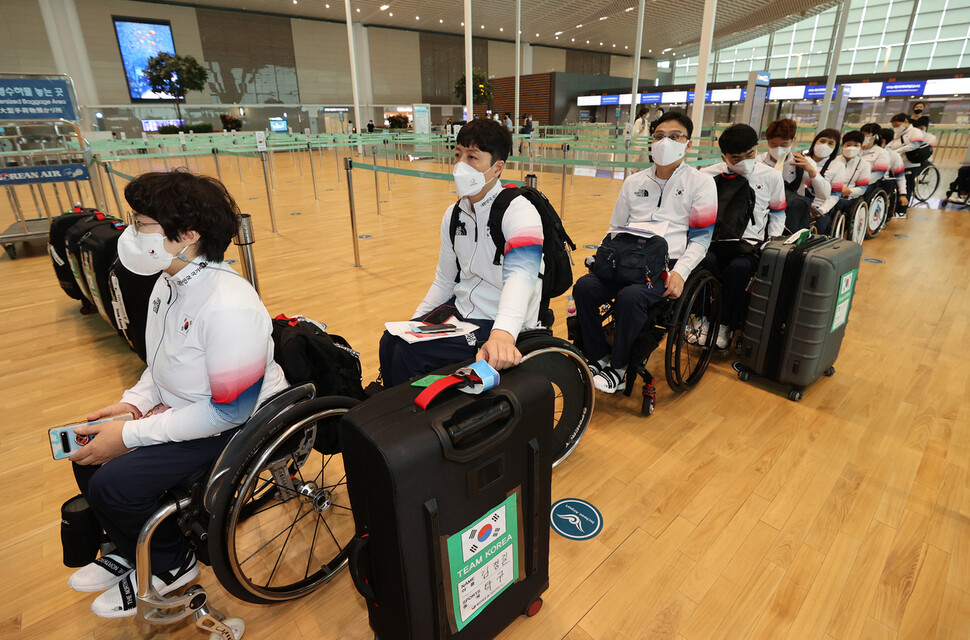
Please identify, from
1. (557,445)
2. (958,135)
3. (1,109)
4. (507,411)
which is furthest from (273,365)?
(958,135)

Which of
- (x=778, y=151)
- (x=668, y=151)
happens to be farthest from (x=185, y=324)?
(x=778, y=151)

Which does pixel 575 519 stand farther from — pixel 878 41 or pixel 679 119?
pixel 878 41

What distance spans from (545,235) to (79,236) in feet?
9.51

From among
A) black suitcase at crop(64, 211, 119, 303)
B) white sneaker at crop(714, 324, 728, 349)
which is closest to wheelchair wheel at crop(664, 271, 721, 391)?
white sneaker at crop(714, 324, 728, 349)

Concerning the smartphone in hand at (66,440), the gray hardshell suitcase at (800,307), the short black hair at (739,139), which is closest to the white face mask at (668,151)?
the short black hair at (739,139)

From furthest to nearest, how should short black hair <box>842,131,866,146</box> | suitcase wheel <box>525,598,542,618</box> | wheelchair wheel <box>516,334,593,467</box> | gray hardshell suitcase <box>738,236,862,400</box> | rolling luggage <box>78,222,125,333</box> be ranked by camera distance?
short black hair <box>842,131,866,146</box> → rolling luggage <box>78,222,125,333</box> → gray hardshell suitcase <box>738,236,862,400</box> → wheelchair wheel <box>516,334,593,467</box> → suitcase wheel <box>525,598,542,618</box>

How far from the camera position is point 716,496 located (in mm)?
1895

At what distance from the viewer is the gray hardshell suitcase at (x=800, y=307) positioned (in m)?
2.34

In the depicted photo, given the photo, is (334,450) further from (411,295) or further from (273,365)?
(411,295)

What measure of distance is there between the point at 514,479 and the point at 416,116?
16.6 metres

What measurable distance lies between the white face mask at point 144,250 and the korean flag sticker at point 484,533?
1.01 m

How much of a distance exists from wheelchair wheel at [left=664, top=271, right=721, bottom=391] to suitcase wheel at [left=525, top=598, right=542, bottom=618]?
1236mm

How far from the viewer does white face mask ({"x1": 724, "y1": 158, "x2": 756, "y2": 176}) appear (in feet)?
9.01

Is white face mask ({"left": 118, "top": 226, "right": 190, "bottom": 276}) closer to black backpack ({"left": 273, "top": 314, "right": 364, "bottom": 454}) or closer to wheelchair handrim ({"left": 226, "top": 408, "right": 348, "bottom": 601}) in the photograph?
black backpack ({"left": 273, "top": 314, "right": 364, "bottom": 454})
